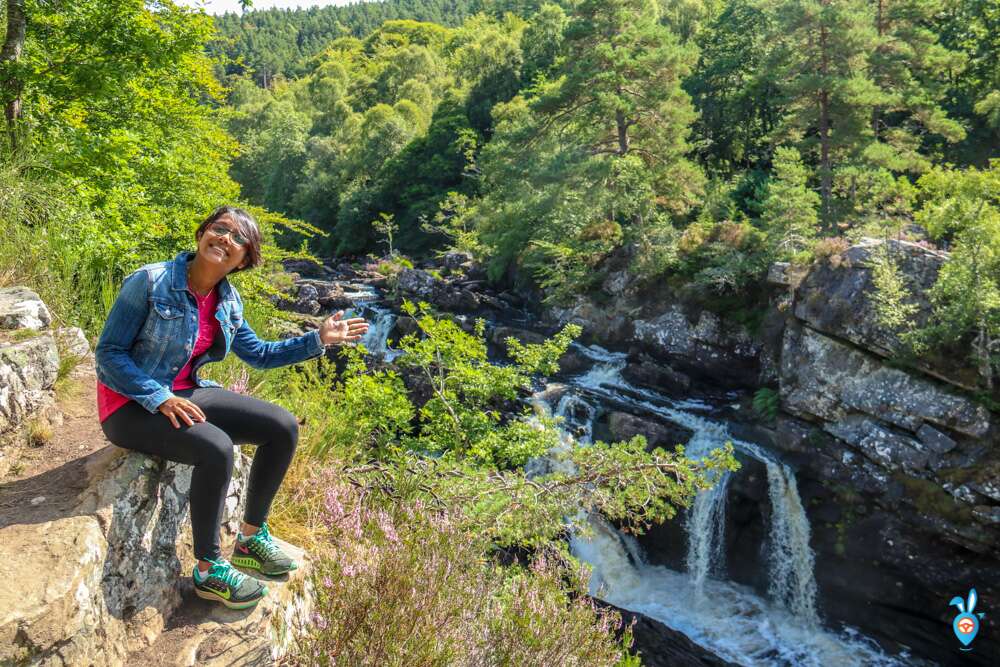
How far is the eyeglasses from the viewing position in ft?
8.39

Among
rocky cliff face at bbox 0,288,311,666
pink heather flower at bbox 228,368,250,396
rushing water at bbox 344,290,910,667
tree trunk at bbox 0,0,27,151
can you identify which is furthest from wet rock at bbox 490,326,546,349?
rocky cliff face at bbox 0,288,311,666

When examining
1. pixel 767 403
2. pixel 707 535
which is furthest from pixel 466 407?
pixel 767 403

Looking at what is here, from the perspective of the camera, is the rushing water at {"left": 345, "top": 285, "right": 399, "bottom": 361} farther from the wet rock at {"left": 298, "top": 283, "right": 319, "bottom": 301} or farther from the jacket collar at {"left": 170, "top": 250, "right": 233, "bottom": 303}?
the jacket collar at {"left": 170, "top": 250, "right": 233, "bottom": 303}

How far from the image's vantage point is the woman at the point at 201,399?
2.35m

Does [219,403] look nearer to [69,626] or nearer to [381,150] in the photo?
[69,626]

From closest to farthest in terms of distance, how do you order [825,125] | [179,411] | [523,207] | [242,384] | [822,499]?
→ [179,411] < [242,384] < [822,499] < [825,125] < [523,207]

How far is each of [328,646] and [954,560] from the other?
10.0 m

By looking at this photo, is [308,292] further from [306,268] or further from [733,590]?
[733,590]

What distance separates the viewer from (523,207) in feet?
63.5

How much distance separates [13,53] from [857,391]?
11.8 metres

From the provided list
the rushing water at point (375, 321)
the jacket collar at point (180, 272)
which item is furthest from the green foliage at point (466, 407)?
the rushing water at point (375, 321)

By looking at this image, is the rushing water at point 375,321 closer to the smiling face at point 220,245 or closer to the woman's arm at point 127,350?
the smiling face at point 220,245

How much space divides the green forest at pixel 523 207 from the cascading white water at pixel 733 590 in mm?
983

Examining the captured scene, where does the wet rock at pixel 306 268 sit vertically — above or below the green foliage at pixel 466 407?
below
